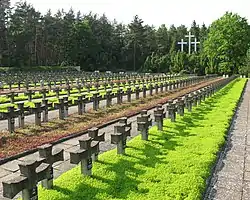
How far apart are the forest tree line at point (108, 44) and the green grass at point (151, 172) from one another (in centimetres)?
5582

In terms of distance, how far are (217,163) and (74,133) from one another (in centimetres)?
386

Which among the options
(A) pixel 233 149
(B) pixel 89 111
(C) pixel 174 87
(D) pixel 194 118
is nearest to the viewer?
(A) pixel 233 149

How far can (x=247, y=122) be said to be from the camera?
1201 centimetres

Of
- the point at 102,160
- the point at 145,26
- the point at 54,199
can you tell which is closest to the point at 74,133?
the point at 102,160

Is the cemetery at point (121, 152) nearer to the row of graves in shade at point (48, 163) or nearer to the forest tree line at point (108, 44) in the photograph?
the row of graves in shade at point (48, 163)

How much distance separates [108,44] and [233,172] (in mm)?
77666

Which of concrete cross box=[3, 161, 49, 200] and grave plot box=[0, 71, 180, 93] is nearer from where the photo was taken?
concrete cross box=[3, 161, 49, 200]

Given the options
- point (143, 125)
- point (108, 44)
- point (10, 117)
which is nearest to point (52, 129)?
point (10, 117)

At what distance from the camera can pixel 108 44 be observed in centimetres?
8206

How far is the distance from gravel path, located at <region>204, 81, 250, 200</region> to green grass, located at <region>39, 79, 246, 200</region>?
0.61 ft

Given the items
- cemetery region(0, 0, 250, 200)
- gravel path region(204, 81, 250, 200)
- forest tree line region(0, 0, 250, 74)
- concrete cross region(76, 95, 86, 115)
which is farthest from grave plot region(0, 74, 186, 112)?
forest tree line region(0, 0, 250, 74)

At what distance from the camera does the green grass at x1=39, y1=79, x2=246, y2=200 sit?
4887 mm

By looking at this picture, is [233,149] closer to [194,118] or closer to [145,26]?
[194,118]

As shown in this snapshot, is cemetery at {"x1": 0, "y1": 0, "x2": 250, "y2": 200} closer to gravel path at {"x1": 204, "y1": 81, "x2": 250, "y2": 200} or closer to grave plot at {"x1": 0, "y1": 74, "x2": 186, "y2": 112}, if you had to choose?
gravel path at {"x1": 204, "y1": 81, "x2": 250, "y2": 200}
